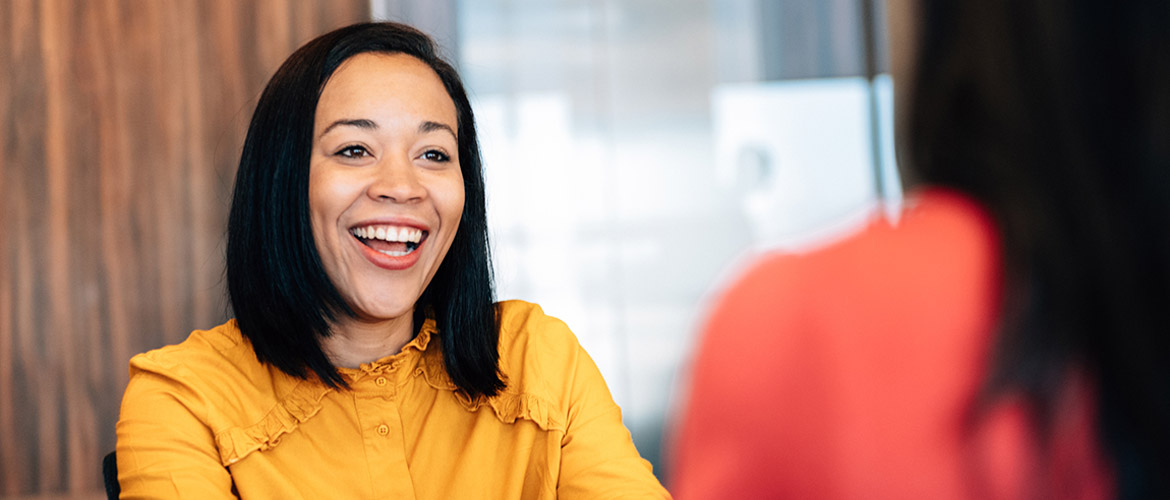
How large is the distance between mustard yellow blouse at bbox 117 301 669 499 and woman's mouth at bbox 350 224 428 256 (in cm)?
14

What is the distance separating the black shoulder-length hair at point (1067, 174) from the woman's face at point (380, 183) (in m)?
0.99

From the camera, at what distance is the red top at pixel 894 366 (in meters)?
0.34

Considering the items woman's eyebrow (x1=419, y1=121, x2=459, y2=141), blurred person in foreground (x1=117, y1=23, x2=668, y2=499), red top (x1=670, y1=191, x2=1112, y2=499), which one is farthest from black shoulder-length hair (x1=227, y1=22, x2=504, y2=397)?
red top (x1=670, y1=191, x2=1112, y2=499)

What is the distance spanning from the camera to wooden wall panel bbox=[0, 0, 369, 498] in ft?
8.00

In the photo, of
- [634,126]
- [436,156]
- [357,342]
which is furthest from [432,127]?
[634,126]

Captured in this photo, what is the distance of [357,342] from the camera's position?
51.1 inches

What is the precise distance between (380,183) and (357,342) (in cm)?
24

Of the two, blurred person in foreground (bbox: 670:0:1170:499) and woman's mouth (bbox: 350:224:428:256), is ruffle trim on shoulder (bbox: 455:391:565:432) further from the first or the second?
blurred person in foreground (bbox: 670:0:1170:499)

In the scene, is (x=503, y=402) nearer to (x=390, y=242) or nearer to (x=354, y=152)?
(x=390, y=242)

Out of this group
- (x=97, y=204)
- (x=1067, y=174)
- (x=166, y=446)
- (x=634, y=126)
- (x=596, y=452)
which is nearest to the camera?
(x=1067, y=174)

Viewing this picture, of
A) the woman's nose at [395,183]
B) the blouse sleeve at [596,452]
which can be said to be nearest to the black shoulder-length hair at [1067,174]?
the blouse sleeve at [596,452]

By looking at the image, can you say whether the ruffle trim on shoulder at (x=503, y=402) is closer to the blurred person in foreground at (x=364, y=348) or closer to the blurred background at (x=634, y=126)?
the blurred person in foreground at (x=364, y=348)

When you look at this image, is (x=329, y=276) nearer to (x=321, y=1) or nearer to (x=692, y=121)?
(x=321, y=1)

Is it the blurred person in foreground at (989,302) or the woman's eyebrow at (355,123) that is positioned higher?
the woman's eyebrow at (355,123)
